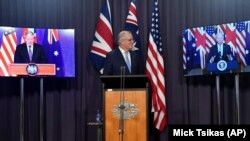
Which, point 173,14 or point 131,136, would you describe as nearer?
point 131,136

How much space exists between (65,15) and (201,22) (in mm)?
2052

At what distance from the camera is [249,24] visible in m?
4.95

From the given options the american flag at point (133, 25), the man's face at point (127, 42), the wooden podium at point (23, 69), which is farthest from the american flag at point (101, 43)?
the wooden podium at point (23, 69)

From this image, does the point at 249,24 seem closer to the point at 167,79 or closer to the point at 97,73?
the point at 167,79

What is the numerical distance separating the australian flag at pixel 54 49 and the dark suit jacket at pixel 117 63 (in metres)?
0.66

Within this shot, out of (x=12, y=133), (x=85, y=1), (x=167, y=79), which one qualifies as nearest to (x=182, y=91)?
(x=167, y=79)

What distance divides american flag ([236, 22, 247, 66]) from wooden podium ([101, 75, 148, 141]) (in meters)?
1.28

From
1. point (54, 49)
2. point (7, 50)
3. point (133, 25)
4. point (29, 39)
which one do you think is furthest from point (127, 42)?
point (7, 50)

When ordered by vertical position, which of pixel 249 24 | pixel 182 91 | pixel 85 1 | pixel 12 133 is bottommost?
pixel 12 133

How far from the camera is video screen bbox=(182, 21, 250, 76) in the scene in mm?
4984

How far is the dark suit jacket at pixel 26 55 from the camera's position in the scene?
541 cm

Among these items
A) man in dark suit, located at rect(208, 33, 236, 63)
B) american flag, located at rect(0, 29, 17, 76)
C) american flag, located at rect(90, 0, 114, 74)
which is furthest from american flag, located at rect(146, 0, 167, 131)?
american flag, located at rect(0, 29, 17, 76)

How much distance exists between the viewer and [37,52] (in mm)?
5449

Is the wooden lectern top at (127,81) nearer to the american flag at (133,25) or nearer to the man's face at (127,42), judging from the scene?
the man's face at (127,42)
